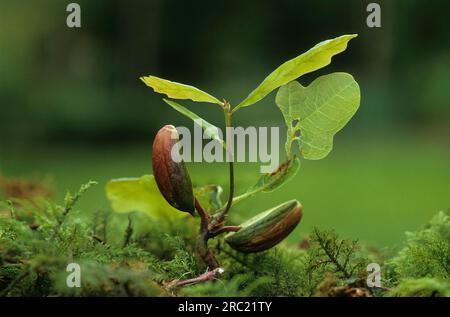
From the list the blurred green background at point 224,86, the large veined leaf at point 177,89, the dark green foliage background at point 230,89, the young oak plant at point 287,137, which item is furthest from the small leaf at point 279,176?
the blurred green background at point 224,86

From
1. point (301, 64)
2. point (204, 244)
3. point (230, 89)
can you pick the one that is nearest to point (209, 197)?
point (204, 244)

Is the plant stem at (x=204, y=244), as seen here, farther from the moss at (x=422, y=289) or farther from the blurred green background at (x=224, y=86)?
the blurred green background at (x=224, y=86)

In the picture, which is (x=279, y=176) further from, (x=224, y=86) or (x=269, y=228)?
(x=224, y=86)

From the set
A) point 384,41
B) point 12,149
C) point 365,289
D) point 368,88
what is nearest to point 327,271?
point 365,289

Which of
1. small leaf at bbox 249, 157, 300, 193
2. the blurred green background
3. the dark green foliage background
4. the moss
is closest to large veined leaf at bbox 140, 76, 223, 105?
small leaf at bbox 249, 157, 300, 193

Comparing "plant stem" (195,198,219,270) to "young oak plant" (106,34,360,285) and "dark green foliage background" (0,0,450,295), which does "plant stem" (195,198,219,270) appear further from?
"dark green foliage background" (0,0,450,295)

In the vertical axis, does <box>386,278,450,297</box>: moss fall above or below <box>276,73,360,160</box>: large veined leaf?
below
